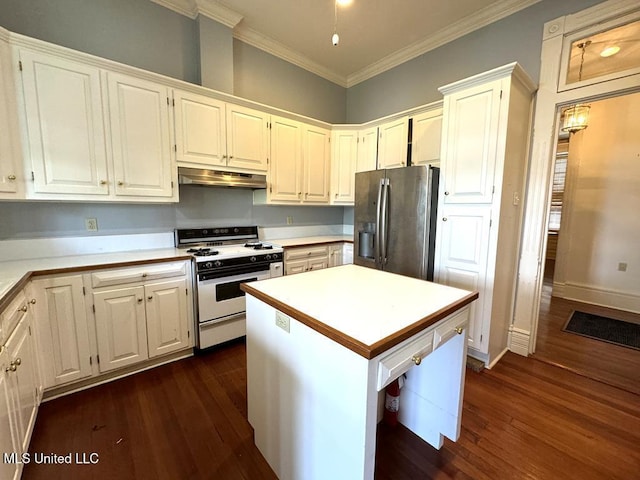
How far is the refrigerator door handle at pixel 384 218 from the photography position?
273cm

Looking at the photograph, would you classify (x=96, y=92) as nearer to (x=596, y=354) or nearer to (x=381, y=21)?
(x=381, y=21)

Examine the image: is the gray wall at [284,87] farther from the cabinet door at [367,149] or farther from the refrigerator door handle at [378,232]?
the refrigerator door handle at [378,232]

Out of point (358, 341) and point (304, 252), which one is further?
point (304, 252)

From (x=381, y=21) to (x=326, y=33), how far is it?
1.98 feet

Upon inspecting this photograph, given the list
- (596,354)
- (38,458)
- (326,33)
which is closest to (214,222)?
(38,458)

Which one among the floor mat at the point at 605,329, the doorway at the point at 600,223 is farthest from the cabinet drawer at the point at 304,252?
the floor mat at the point at 605,329

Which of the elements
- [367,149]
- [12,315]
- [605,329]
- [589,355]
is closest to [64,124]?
[12,315]

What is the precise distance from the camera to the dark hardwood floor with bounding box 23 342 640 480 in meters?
1.41

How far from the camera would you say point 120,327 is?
6.73ft

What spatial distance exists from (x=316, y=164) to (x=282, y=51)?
4.66 ft

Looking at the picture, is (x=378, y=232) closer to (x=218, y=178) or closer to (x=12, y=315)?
(x=218, y=178)

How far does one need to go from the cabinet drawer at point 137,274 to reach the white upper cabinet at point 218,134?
0.94 m

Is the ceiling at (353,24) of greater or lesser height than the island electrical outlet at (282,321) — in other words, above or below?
above

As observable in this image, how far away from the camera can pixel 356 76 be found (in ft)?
13.1
